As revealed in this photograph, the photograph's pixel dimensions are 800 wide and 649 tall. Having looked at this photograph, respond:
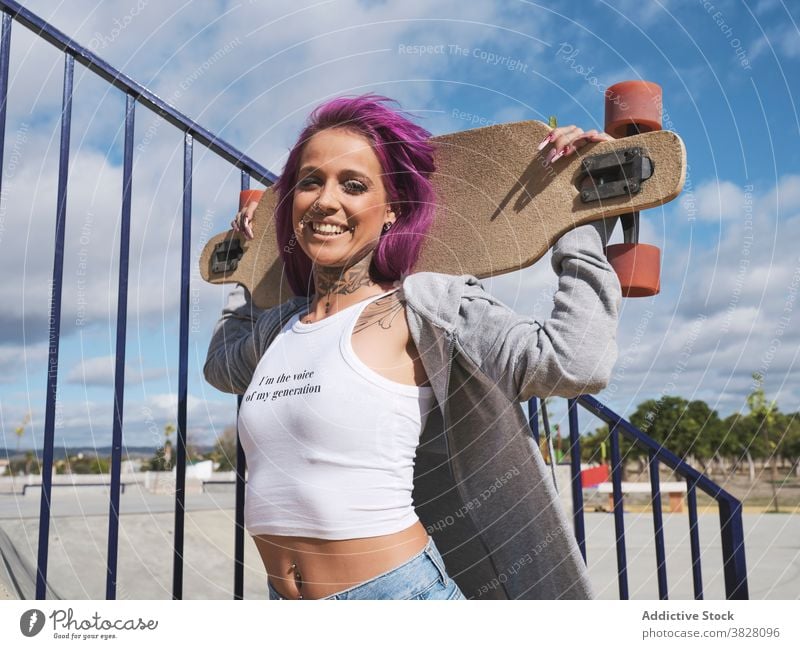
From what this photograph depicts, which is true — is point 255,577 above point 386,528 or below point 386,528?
below

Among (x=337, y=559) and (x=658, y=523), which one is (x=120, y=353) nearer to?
(x=337, y=559)

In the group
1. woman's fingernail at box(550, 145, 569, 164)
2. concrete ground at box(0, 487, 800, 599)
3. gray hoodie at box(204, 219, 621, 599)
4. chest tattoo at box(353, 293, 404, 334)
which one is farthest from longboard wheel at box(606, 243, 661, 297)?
concrete ground at box(0, 487, 800, 599)

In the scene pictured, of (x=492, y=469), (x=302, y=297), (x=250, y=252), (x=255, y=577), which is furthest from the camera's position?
(x=255, y=577)

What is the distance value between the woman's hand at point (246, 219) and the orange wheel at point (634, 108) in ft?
3.94

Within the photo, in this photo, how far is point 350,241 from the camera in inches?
71.5

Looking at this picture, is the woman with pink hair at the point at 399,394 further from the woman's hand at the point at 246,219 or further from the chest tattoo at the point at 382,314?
the woman's hand at the point at 246,219

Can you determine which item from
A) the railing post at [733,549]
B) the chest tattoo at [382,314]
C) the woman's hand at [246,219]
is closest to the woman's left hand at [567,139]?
the chest tattoo at [382,314]

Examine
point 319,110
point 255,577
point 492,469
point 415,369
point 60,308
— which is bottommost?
point 255,577

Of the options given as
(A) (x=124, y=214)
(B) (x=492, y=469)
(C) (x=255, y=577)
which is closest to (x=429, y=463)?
(B) (x=492, y=469)

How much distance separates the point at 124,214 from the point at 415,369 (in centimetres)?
107

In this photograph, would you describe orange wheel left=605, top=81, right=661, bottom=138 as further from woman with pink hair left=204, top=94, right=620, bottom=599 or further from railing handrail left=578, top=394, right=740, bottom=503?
railing handrail left=578, top=394, right=740, bottom=503

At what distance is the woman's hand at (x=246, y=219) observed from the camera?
7.76 feet
